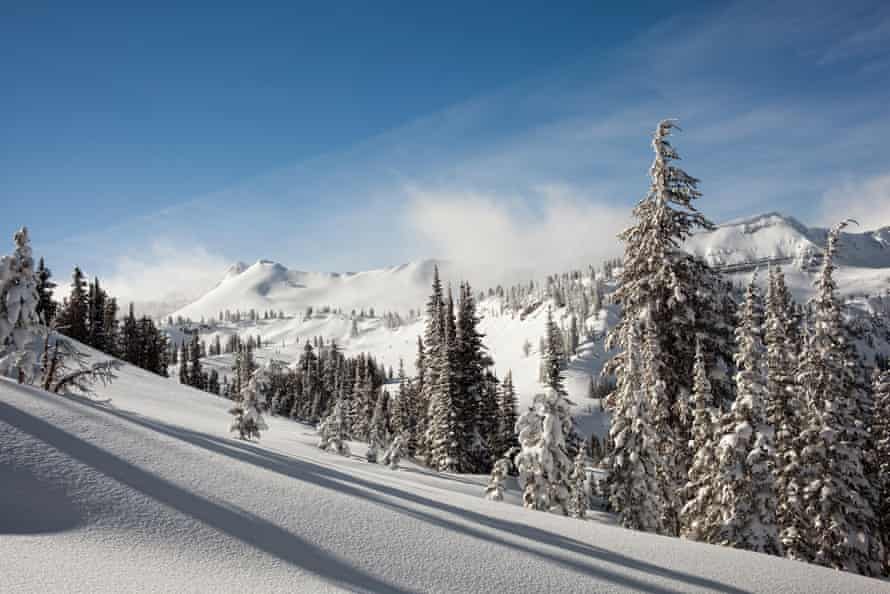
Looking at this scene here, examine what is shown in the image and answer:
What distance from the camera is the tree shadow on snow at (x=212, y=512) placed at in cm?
641

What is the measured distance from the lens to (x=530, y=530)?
9391 mm

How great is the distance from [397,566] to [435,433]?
36.0 metres

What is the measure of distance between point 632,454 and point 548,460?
6.14 metres

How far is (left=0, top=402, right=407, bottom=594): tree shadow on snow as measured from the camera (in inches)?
252

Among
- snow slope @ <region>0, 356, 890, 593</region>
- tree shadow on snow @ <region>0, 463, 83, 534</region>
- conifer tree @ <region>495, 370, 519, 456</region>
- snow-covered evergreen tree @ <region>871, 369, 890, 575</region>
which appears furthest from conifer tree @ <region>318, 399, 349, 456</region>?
tree shadow on snow @ <region>0, 463, 83, 534</region>

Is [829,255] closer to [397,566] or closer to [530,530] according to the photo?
[530,530]

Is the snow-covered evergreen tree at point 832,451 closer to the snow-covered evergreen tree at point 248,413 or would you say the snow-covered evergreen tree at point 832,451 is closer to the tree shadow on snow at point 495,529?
the tree shadow on snow at point 495,529

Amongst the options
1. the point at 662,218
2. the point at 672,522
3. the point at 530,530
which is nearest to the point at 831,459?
the point at 672,522

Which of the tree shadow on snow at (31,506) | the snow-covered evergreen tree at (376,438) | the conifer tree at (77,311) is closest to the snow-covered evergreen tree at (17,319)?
the tree shadow on snow at (31,506)

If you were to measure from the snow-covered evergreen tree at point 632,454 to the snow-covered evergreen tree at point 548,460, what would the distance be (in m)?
4.51

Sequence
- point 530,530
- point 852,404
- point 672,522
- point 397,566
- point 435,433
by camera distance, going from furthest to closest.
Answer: point 435,433
point 852,404
point 672,522
point 530,530
point 397,566

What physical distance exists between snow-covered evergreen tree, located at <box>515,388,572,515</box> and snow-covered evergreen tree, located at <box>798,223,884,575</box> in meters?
9.86

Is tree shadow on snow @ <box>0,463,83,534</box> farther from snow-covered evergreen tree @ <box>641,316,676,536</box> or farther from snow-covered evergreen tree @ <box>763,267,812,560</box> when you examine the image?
snow-covered evergreen tree @ <box>763,267,812,560</box>

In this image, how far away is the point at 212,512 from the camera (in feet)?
Answer: 23.8
